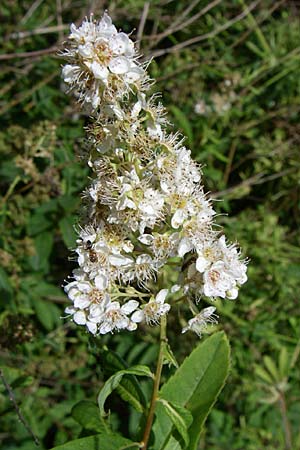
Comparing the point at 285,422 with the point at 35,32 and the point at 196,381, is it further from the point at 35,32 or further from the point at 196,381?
the point at 35,32

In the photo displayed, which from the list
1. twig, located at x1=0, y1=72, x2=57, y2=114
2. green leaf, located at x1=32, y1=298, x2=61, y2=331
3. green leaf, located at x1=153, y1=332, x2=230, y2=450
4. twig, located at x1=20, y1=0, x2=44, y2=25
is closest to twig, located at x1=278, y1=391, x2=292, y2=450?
green leaf, located at x1=32, y1=298, x2=61, y2=331

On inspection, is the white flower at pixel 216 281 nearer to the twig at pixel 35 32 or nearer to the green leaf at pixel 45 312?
the green leaf at pixel 45 312

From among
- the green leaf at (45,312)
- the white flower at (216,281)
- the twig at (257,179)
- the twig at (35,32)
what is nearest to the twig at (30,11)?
the twig at (35,32)

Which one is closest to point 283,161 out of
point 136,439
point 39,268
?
point 39,268

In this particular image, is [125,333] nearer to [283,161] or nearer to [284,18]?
[283,161]

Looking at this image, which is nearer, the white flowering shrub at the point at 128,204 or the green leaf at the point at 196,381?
the white flowering shrub at the point at 128,204
